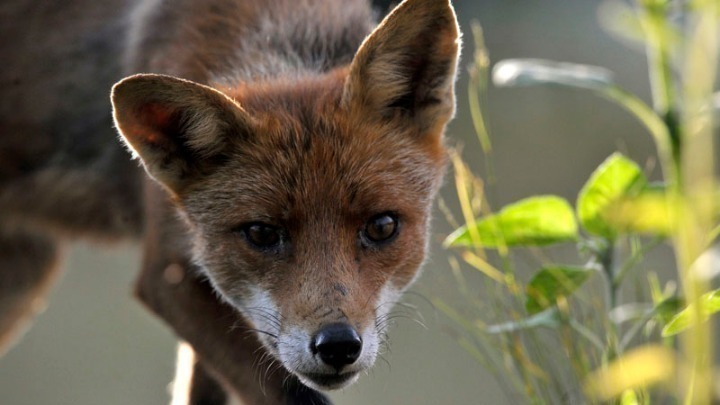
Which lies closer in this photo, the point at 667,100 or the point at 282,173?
the point at 667,100

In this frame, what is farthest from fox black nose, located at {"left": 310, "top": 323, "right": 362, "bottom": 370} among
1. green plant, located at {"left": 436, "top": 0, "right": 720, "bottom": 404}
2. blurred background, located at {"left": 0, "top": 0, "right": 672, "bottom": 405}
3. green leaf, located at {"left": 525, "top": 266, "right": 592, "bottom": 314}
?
blurred background, located at {"left": 0, "top": 0, "right": 672, "bottom": 405}

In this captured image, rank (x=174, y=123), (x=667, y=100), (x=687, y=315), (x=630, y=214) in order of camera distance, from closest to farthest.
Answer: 1. (x=687, y=315)
2. (x=667, y=100)
3. (x=630, y=214)
4. (x=174, y=123)

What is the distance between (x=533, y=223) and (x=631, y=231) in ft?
0.88

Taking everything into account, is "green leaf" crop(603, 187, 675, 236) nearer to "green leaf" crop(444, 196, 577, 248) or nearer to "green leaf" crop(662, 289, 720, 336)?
"green leaf" crop(444, 196, 577, 248)

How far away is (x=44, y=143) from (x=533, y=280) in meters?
2.36

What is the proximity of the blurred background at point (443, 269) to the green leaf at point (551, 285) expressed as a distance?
11.7ft

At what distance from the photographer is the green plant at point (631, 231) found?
1697 millimetres

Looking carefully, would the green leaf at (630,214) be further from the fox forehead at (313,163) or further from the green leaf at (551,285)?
the fox forehead at (313,163)

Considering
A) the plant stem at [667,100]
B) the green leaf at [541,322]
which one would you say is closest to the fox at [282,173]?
the green leaf at [541,322]

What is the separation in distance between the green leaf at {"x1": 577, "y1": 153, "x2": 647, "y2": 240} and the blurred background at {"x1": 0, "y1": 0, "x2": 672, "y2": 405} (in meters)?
3.73

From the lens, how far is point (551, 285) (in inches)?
115

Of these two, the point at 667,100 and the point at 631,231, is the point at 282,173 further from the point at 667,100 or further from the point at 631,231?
the point at 667,100

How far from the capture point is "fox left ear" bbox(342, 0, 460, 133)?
2809mm

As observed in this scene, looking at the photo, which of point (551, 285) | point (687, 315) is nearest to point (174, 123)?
point (551, 285)
